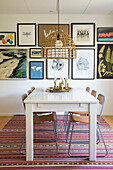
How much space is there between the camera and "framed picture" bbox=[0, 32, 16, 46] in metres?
4.56

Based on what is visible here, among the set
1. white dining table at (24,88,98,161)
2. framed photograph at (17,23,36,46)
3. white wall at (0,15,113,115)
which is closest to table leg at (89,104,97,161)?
white dining table at (24,88,98,161)

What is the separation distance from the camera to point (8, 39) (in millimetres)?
4578

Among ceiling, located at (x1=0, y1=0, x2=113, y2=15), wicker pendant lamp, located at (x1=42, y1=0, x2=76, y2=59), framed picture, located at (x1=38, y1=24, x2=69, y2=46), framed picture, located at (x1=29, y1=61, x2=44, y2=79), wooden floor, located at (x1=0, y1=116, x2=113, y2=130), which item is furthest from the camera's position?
framed picture, located at (x1=29, y1=61, x2=44, y2=79)

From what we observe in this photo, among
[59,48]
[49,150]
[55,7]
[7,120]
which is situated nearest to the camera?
[49,150]

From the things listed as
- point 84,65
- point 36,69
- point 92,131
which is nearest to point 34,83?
point 36,69

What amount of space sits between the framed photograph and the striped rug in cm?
203

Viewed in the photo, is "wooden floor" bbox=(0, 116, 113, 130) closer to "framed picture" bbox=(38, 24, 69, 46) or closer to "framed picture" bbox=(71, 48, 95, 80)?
"framed picture" bbox=(71, 48, 95, 80)

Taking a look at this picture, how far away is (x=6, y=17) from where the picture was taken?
4531 mm

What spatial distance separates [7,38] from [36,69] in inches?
39.8

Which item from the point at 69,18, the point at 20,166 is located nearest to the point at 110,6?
the point at 69,18

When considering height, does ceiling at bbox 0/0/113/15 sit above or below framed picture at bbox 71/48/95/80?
above

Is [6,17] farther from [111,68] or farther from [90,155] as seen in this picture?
[90,155]

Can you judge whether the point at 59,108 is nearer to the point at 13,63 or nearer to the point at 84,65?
the point at 84,65

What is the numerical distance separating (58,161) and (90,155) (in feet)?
1.38
